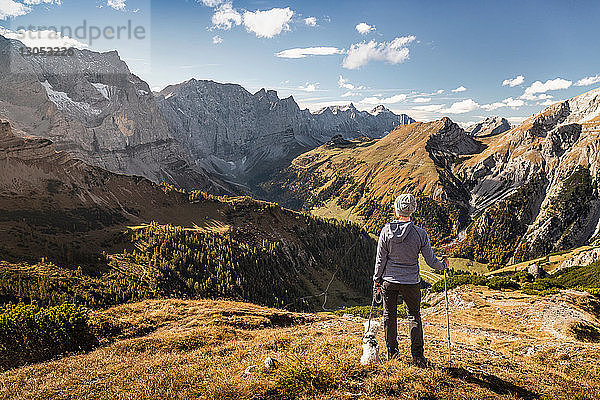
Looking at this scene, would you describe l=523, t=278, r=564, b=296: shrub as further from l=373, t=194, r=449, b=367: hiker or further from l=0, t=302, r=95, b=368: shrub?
l=0, t=302, r=95, b=368: shrub

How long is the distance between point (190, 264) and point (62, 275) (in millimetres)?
46938

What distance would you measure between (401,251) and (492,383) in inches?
218

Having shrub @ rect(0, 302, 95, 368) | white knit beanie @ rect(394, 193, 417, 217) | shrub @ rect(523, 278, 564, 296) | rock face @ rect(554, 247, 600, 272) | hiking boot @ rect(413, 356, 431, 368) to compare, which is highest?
white knit beanie @ rect(394, 193, 417, 217)

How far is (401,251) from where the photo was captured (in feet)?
37.0

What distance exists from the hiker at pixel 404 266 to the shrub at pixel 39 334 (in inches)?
752

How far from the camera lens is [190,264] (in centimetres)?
11431

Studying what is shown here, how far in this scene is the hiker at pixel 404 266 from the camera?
11297mm

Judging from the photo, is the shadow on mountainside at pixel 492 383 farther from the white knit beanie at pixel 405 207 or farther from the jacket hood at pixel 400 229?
the white knit beanie at pixel 405 207

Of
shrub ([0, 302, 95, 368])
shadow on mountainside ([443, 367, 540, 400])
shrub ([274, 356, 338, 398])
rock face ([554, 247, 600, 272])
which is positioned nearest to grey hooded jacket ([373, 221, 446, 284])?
shadow on mountainside ([443, 367, 540, 400])

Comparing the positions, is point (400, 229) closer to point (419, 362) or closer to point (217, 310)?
point (419, 362)

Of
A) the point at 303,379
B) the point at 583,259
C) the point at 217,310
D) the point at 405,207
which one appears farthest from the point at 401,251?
the point at 583,259

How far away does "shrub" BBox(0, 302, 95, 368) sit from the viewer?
17.9m

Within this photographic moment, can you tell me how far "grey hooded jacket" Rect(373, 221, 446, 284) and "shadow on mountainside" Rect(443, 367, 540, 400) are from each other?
3478mm

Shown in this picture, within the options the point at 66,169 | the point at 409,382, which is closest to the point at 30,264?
the point at 409,382
